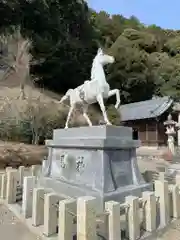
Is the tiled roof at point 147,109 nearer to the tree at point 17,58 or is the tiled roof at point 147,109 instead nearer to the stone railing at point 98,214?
the tree at point 17,58

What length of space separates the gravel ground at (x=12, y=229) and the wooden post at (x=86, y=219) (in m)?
0.95

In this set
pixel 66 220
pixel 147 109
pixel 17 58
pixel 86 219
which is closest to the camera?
pixel 86 219

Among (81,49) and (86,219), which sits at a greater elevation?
(81,49)

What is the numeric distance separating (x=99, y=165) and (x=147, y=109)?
17.3 metres

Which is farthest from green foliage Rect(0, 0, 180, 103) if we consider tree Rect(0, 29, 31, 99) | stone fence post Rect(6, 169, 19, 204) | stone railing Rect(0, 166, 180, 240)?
stone railing Rect(0, 166, 180, 240)

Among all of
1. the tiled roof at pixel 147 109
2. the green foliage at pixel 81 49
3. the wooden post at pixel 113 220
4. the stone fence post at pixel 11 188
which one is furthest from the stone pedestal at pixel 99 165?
the tiled roof at pixel 147 109

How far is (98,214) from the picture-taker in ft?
9.16

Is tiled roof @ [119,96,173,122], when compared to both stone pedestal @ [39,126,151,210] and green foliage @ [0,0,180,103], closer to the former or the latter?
green foliage @ [0,0,180,103]

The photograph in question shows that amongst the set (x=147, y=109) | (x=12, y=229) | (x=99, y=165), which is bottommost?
(x=12, y=229)

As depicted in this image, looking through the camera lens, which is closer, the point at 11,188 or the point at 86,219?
the point at 86,219

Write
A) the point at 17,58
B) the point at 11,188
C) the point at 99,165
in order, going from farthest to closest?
the point at 17,58 → the point at 11,188 → the point at 99,165

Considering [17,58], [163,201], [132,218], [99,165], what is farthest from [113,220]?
[17,58]

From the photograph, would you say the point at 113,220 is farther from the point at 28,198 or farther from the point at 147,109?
the point at 147,109

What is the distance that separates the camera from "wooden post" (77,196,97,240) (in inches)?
101
